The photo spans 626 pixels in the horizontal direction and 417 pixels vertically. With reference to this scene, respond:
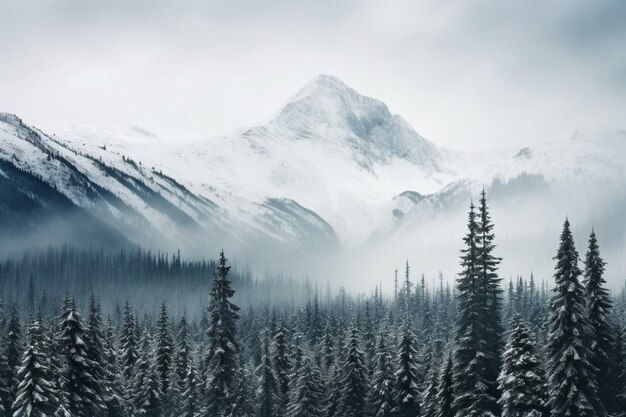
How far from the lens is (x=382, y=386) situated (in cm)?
7125

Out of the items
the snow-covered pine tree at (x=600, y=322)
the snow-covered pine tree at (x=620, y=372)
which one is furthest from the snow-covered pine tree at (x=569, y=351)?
the snow-covered pine tree at (x=620, y=372)

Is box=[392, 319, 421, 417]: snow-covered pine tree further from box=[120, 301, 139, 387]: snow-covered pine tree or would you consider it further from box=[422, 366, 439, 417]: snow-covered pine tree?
box=[120, 301, 139, 387]: snow-covered pine tree

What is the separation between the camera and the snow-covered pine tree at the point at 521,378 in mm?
43000

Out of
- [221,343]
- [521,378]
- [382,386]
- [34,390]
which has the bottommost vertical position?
[382,386]

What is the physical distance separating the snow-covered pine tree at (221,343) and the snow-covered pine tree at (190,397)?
1718 cm

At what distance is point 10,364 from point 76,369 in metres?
23.4

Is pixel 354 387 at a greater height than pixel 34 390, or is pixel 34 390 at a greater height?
pixel 34 390

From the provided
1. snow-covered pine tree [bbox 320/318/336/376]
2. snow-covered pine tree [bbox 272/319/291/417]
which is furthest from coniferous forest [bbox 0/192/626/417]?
snow-covered pine tree [bbox 320/318/336/376]

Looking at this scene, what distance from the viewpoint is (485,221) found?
1999 inches

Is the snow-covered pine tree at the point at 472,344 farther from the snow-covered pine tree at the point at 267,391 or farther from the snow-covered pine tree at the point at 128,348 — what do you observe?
the snow-covered pine tree at the point at 128,348

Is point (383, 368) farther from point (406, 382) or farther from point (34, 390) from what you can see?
point (34, 390)

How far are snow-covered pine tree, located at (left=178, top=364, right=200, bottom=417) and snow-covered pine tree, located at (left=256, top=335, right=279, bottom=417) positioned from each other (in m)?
7.49

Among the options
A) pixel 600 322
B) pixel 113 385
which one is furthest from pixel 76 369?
pixel 600 322

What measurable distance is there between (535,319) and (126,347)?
81959 mm
